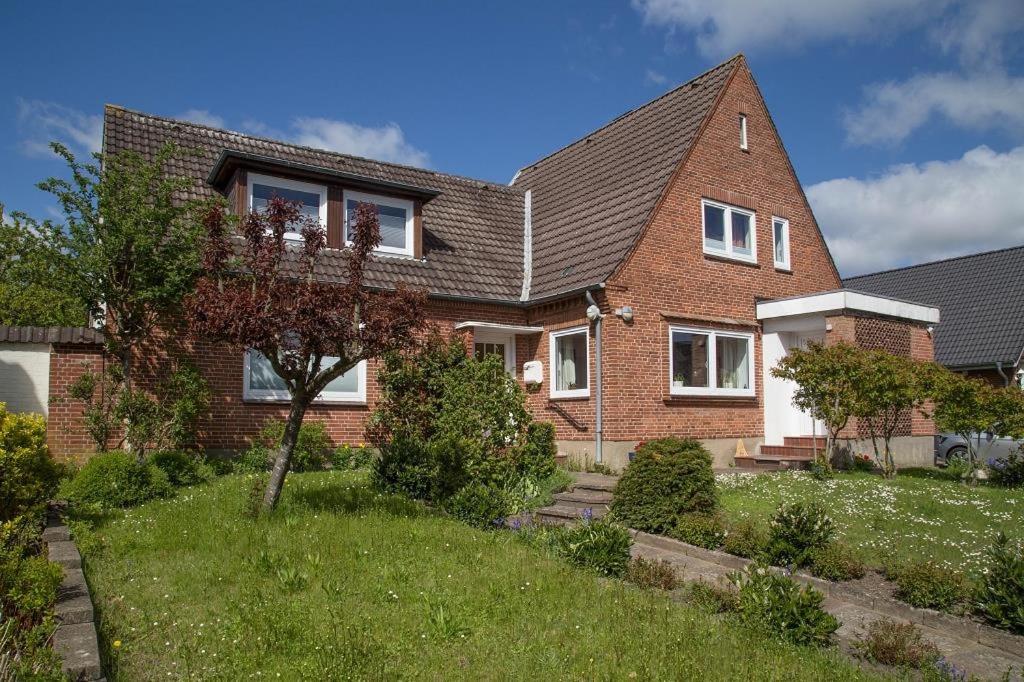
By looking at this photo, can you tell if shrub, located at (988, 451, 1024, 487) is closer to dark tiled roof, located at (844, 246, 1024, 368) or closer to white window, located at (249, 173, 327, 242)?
dark tiled roof, located at (844, 246, 1024, 368)

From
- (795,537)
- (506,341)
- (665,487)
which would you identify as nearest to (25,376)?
(506,341)

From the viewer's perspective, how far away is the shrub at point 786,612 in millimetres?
5820

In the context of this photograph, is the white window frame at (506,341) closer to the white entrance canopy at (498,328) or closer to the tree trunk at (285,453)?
the white entrance canopy at (498,328)

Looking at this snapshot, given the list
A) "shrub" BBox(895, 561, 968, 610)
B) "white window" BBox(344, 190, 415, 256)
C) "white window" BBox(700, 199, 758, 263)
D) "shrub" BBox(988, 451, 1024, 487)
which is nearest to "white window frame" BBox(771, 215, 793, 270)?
"white window" BBox(700, 199, 758, 263)

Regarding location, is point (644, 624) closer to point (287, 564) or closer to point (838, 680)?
point (838, 680)

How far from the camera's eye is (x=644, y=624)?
589 centimetres

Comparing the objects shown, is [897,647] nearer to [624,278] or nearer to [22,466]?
[22,466]

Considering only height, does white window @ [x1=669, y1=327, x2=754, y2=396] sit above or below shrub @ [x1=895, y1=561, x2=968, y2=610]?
above

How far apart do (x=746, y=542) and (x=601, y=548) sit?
1813mm

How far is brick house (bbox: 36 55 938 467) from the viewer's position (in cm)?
1519

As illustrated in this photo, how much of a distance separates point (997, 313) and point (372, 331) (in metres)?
25.8

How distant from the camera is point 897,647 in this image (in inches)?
223

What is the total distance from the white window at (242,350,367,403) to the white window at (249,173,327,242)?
2.61m

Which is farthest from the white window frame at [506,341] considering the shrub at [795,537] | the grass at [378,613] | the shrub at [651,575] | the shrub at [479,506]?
the shrub at [651,575]
